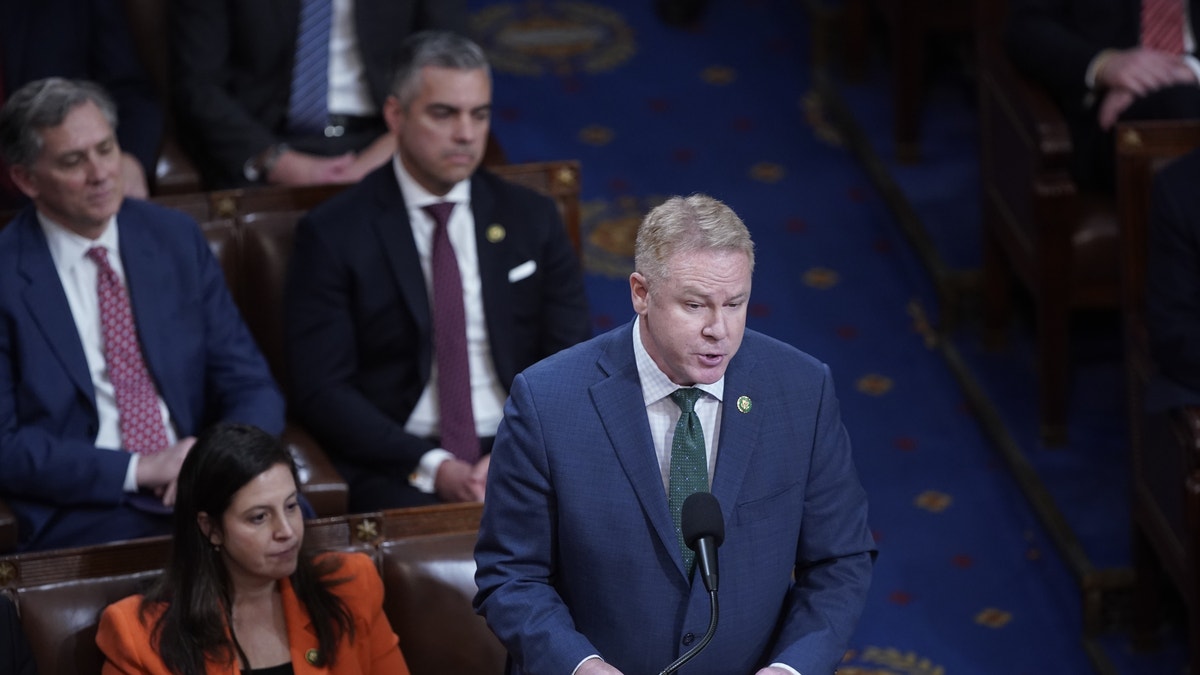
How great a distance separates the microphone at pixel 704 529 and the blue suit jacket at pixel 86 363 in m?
1.30

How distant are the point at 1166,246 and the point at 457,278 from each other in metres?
1.39

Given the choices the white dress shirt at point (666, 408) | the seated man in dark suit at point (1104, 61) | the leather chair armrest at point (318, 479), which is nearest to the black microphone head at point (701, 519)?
the white dress shirt at point (666, 408)

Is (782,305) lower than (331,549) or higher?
lower

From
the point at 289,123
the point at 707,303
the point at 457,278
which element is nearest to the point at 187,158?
the point at 289,123

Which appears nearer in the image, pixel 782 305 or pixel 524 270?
pixel 524 270

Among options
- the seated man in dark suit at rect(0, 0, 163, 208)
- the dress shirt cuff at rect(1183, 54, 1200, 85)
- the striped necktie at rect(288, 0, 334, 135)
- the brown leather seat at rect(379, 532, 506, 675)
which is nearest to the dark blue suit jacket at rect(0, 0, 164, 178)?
the seated man in dark suit at rect(0, 0, 163, 208)

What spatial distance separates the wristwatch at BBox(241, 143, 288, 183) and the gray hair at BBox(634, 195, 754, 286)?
1998 mm

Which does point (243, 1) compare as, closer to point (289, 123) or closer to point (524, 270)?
point (289, 123)

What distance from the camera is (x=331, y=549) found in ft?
9.37

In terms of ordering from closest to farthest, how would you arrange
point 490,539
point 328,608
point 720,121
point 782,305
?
point 490,539 → point 328,608 → point 782,305 → point 720,121

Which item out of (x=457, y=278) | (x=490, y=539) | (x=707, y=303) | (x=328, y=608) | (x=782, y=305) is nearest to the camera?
(x=707, y=303)

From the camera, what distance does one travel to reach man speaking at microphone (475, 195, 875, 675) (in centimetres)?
226

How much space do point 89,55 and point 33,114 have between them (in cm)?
97

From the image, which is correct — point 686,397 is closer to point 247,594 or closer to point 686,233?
point 686,233
